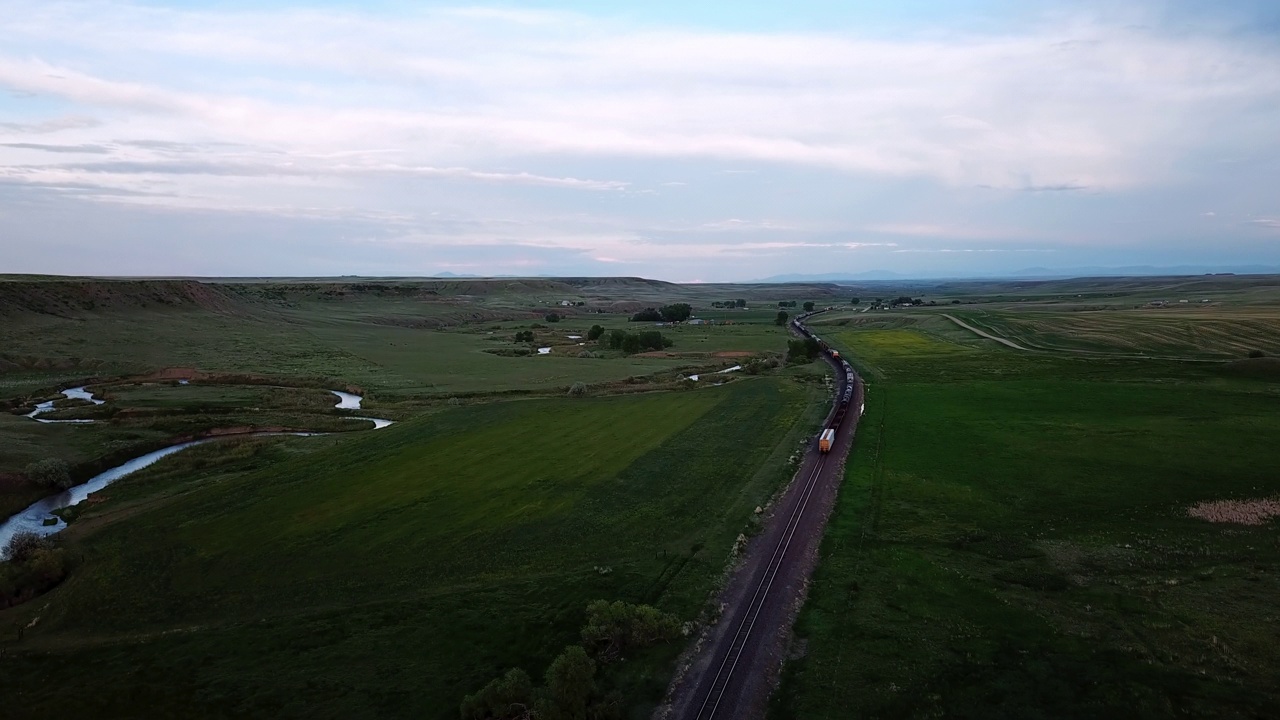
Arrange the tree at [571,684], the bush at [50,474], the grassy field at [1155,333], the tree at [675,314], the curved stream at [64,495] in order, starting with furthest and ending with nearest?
1. the tree at [675,314]
2. the grassy field at [1155,333]
3. the bush at [50,474]
4. the curved stream at [64,495]
5. the tree at [571,684]

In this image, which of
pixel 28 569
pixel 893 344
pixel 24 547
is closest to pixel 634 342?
pixel 893 344

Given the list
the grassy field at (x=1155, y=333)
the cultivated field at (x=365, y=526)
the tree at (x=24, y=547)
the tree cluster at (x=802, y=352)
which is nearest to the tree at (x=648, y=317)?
the tree cluster at (x=802, y=352)

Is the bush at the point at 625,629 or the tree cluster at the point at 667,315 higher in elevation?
the tree cluster at the point at 667,315

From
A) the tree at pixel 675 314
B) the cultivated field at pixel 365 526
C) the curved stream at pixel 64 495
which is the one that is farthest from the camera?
the tree at pixel 675 314

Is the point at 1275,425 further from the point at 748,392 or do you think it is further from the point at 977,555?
the point at 748,392

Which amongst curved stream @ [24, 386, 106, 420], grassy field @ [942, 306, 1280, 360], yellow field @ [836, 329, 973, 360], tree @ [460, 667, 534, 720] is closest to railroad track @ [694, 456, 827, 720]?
tree @ [460, 667, 534, 720]

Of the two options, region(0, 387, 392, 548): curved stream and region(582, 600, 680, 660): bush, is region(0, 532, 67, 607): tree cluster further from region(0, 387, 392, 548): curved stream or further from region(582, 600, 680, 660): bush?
region(582, 600, 680, 660): bush

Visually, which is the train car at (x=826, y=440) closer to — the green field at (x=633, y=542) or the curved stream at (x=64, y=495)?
the green field at (x=633, y=542)

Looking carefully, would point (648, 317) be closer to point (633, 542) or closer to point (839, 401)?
point (839, 401)
